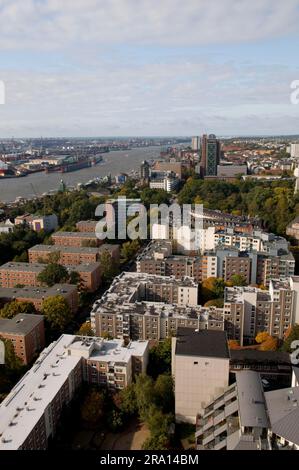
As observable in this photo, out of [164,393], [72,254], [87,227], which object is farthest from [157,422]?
[87,227]

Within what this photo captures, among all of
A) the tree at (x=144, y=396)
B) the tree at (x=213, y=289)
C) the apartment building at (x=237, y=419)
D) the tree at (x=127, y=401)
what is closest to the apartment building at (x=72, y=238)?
the tree at (x=213, y=289)

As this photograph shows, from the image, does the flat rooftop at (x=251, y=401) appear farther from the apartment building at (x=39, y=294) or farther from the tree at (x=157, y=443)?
the apartment building at (x=39, y=294)

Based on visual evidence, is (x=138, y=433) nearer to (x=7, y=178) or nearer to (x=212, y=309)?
(x=212, y=309)

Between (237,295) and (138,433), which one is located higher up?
(237,295)

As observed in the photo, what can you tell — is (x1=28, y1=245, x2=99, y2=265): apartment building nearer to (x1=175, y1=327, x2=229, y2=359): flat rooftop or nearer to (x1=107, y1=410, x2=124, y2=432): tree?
(x1=175, y1=327, x2=229, y2=359): flat rooftop
